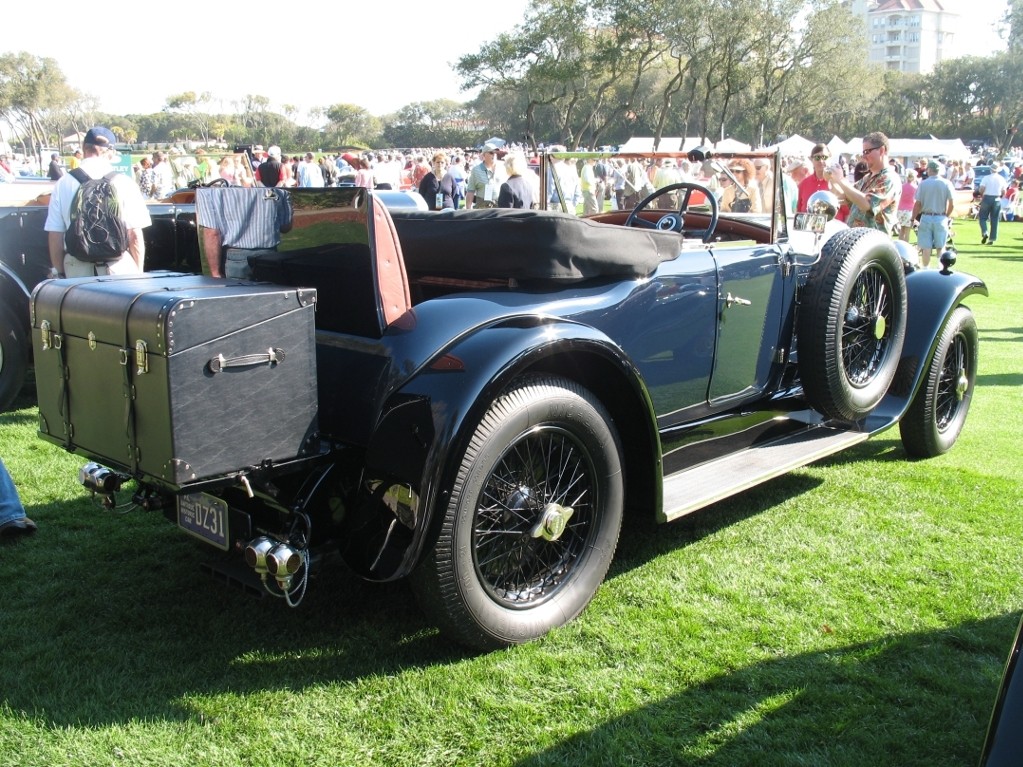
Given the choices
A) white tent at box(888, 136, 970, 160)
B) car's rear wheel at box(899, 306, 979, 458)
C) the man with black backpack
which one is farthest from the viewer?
white tent at box(888, 136, 970, 160)

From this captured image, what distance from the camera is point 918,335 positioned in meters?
4.66

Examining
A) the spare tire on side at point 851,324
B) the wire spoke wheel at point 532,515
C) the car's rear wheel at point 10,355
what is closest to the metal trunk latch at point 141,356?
the wire spoke wheel at point 532,515

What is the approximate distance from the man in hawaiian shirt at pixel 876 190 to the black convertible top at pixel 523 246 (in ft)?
13.3

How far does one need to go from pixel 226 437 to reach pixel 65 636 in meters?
1.12

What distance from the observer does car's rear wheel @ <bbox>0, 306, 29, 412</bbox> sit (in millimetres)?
5770

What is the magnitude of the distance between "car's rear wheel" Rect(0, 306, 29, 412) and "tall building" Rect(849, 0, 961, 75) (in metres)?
158

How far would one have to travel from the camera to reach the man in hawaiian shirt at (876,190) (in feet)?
22.4

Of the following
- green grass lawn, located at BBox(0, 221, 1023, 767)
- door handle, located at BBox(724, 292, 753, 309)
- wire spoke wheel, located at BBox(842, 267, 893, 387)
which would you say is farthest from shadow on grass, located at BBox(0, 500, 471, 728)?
wire spoke wheel, located at BBox(842, 267, 893, 387)

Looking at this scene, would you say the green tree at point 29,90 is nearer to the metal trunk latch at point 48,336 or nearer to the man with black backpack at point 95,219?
the man with black backpack at point 95,219

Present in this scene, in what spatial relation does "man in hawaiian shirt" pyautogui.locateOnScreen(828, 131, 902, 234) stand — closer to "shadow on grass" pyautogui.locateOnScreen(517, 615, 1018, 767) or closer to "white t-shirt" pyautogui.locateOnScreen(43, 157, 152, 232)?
"shadow on grass" pyautogui.locateOnScreen(517, 615, 1018, 767)

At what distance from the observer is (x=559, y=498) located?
301 cm

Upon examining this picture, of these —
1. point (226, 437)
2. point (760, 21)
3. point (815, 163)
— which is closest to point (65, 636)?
point (226, 437)

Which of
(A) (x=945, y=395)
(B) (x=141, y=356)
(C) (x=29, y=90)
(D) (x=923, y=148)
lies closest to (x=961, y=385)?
(A) (x=945, y=395)

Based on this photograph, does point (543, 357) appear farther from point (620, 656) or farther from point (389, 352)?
point (620, 656)
